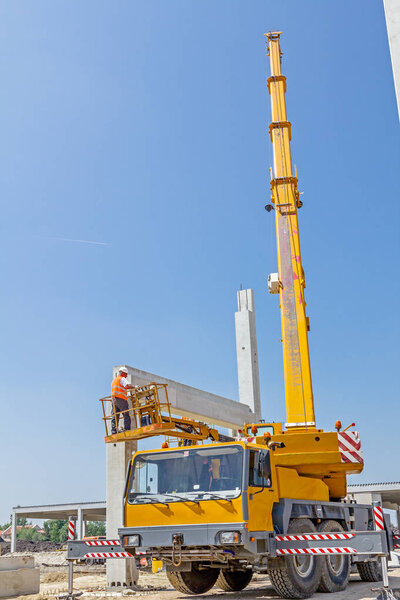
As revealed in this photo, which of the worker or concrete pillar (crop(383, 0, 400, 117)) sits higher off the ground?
concrete pillar (crop(383, 0, 400, 117))

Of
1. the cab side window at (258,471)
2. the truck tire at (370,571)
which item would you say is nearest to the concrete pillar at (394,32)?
the cab side window at (258,471)

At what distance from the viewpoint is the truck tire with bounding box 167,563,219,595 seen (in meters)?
11.6

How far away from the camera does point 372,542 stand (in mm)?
9648

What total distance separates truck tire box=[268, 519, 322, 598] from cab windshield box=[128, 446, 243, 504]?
5.49 ft

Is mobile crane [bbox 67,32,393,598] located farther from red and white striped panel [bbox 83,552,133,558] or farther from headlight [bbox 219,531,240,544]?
red and white striped panel [bbox 83,552,133,558]

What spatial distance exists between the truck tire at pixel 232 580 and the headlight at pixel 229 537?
3.48m

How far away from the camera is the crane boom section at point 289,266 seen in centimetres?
1277

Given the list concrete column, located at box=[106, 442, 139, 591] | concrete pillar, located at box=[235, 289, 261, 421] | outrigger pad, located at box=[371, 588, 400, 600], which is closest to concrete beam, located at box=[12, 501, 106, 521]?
concrete pillar, located at box=[235, 289, 261, 421]

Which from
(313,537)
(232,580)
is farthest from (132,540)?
(232,580)

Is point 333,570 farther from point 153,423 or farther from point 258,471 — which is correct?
point 153,423

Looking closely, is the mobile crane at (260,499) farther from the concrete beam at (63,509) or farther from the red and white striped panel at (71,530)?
the concrete beam at (63,509)

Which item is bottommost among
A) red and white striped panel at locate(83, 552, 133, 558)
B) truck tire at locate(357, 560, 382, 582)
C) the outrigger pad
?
truck tire at locate(357, 560, 382, 582)

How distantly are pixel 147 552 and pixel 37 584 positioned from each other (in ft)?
17.8

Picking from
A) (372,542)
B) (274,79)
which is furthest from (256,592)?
(274,79)
